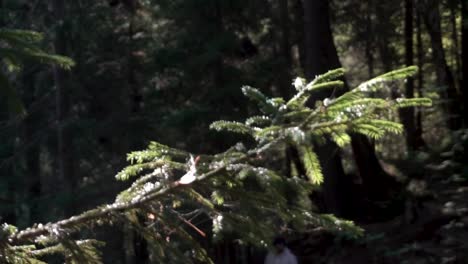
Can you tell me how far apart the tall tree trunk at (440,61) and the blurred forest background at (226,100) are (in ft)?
0.20

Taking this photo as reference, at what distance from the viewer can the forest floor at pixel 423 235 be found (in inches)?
473

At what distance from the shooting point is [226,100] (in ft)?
50.7

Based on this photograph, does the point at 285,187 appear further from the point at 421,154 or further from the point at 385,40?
the point at 385,40

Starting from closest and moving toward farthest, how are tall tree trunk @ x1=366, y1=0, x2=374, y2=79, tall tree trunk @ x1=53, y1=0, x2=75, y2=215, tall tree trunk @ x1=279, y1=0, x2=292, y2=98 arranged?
tall tree trunk @ x1=279, y1=0, x2=292, y2=98, tall tree trunk @ x1=53, y1=0, x2=75, y2=215, tall tree trunk @ x1=366, y1=0, x2=374, y2=79

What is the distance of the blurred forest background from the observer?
14781 millimetres

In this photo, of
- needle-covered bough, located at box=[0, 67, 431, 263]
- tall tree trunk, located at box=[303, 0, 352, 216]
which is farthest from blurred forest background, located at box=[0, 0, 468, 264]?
needle-covered bough, located at box=[0, 67, 431, 263]

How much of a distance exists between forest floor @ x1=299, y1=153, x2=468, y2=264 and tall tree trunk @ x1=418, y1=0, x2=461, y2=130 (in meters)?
3.10

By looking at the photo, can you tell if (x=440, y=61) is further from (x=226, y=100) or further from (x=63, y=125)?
(x=63, y=125)

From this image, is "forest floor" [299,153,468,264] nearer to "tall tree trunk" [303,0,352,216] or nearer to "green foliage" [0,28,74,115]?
"tall tree trunk" [303,0,352,216]

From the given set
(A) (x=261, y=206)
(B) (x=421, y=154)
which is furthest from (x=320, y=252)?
(A) (x=261, y=206)

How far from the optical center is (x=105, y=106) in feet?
70.1

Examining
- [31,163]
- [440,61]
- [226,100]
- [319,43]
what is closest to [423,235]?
[319,43]

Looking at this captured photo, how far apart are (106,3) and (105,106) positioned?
9.95 feet

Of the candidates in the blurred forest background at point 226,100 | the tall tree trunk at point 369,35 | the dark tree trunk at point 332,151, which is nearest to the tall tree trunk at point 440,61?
the blurred forest background at point 226,100
